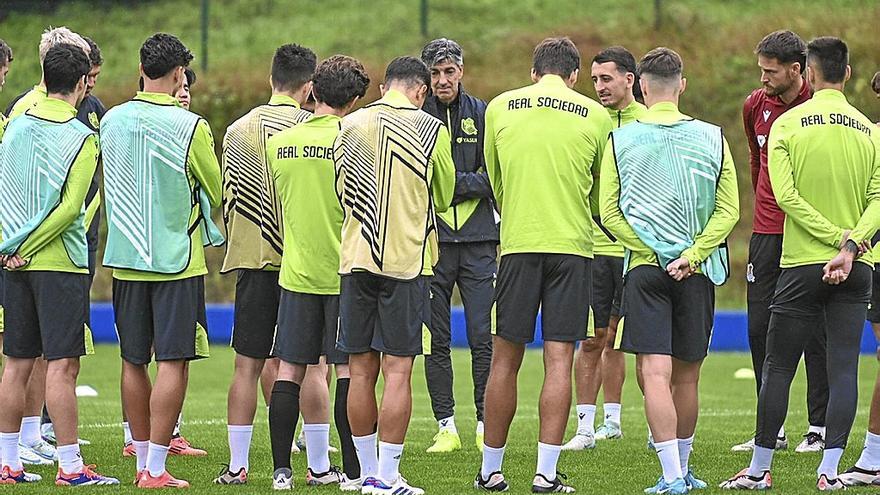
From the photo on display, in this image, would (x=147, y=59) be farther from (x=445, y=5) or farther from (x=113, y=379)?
(x=445, y=5)

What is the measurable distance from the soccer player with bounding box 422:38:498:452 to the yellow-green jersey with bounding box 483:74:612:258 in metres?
2.03

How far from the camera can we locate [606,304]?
375 inches

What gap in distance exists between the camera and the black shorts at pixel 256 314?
7652 mm

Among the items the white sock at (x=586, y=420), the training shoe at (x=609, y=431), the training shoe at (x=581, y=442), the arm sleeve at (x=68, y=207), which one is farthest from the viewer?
the training shoe at (x=609, y=431)

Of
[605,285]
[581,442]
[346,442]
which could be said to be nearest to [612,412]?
[581,442]

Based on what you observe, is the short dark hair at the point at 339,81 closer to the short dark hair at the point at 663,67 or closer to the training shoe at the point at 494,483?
the short dark hair at the point at 663,67

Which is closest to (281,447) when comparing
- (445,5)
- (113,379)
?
(113,379)

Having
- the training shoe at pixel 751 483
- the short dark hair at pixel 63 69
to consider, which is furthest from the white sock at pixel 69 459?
the training shoe at pixel 751 483

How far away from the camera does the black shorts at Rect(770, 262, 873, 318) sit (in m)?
7.22

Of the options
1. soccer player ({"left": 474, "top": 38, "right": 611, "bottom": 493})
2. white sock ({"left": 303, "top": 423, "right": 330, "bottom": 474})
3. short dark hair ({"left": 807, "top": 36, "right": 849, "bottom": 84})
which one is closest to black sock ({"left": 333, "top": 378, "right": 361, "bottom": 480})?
white sock ({"left": 303, "top": 423, "right": 330, "bottom": 474})

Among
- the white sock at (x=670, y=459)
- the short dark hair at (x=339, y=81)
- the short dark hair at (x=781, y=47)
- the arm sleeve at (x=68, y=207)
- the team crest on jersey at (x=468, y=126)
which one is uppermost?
the short dark hair at (x=781, y=47)

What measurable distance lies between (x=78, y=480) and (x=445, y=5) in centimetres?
2211

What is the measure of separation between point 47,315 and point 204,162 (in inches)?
48.9

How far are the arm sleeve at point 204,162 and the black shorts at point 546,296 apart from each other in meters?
1.71
